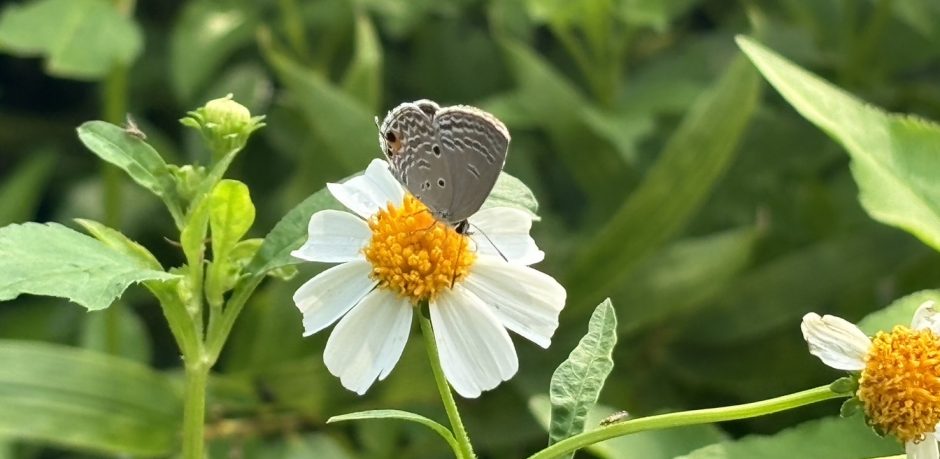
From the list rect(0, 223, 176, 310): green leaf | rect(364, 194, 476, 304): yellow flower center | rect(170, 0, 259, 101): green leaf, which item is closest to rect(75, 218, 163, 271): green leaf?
rect(0, 223, 176, 310): green leaf

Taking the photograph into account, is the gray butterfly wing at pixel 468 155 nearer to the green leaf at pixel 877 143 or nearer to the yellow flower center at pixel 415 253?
the yellow flower center at pixel 415 253

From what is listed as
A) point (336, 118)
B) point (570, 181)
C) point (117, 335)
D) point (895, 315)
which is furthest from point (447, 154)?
point (570, 181)

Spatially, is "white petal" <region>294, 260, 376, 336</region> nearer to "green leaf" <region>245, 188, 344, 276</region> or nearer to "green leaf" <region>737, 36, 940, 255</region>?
"green leaf" <region>245, 188, 344, 276</region>

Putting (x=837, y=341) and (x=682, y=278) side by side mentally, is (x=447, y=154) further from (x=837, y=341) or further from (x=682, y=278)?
(x=682, y=278)

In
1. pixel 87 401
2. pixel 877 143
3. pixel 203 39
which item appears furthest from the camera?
pixel 203 39

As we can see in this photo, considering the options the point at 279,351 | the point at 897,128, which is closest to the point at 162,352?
the point at 279,351

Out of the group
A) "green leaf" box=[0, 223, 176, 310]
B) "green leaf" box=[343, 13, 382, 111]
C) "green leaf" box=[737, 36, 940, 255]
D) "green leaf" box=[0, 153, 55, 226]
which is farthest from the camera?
"green leaf" box=[0, 153, 55, 226]
